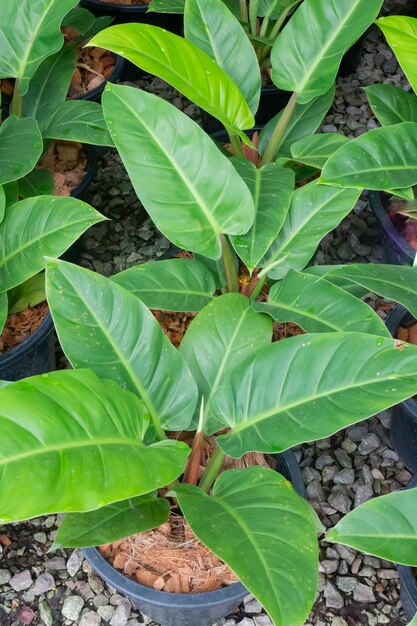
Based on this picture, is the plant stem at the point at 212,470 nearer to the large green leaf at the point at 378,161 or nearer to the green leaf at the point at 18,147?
the large green leaf at the point at 378,161

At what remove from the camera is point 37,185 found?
1.78 m

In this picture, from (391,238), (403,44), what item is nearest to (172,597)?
(391,238)

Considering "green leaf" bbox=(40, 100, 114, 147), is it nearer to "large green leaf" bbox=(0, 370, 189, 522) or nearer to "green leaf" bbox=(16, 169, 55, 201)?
"green leaf" bbox=(16, 169, 55, 201)

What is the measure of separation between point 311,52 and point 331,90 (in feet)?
0.71

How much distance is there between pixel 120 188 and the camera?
2229 mm

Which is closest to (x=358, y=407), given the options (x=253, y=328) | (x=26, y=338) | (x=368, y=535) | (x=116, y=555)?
(x=368, y=535)

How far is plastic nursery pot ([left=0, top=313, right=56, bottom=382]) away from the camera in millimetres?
1563

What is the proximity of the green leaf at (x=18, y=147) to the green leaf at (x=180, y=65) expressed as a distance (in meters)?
0.38

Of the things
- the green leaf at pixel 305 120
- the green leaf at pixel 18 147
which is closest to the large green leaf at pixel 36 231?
the green leaf at pixel 18 147

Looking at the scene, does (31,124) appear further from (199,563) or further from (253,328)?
(199,563)

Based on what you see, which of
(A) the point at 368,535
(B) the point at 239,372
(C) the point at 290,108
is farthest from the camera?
(C) the point at 290,108

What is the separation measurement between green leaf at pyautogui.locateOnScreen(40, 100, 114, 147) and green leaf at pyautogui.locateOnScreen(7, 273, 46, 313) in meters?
0.33

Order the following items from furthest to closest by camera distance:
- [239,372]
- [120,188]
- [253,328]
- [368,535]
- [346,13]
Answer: [120,188] < [346,13] < [253,328] < [239,372] < [368,535]

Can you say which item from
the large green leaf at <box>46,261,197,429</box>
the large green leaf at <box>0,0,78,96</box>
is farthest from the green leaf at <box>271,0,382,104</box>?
the large green leaf at <box>46,261,197,429</box>
